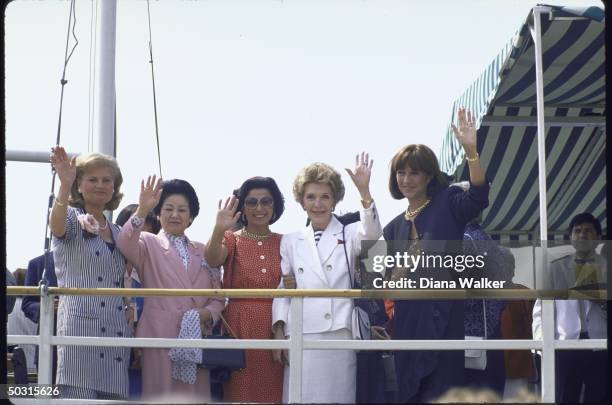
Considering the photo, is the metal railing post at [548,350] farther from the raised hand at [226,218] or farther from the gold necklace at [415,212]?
the raised hand at [226,218]

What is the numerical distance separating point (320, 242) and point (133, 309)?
123 centimetres

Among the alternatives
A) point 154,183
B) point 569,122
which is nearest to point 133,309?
point 154,183

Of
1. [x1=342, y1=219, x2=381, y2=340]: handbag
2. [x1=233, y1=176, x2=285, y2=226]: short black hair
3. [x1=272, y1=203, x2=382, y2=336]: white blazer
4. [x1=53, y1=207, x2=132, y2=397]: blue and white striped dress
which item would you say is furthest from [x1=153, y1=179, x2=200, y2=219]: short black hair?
[x1=342, y1=219, x2=381, y2=340]: handbag

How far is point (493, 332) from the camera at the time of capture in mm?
6383

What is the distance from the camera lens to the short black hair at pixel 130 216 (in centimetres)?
727

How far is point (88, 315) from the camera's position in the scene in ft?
21.1

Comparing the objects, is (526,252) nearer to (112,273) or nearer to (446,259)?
(446,259)

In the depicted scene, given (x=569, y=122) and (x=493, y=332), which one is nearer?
(x=493, y=332)

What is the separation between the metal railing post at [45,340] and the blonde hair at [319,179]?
63.4 inches

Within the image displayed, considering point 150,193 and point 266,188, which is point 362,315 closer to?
point 266,188

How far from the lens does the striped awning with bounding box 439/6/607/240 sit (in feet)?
24.9

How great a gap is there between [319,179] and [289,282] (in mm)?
645

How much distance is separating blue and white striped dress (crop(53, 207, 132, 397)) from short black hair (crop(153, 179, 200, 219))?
0.46m

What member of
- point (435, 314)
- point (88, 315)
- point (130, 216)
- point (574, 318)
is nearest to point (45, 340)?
point (88, 315)
